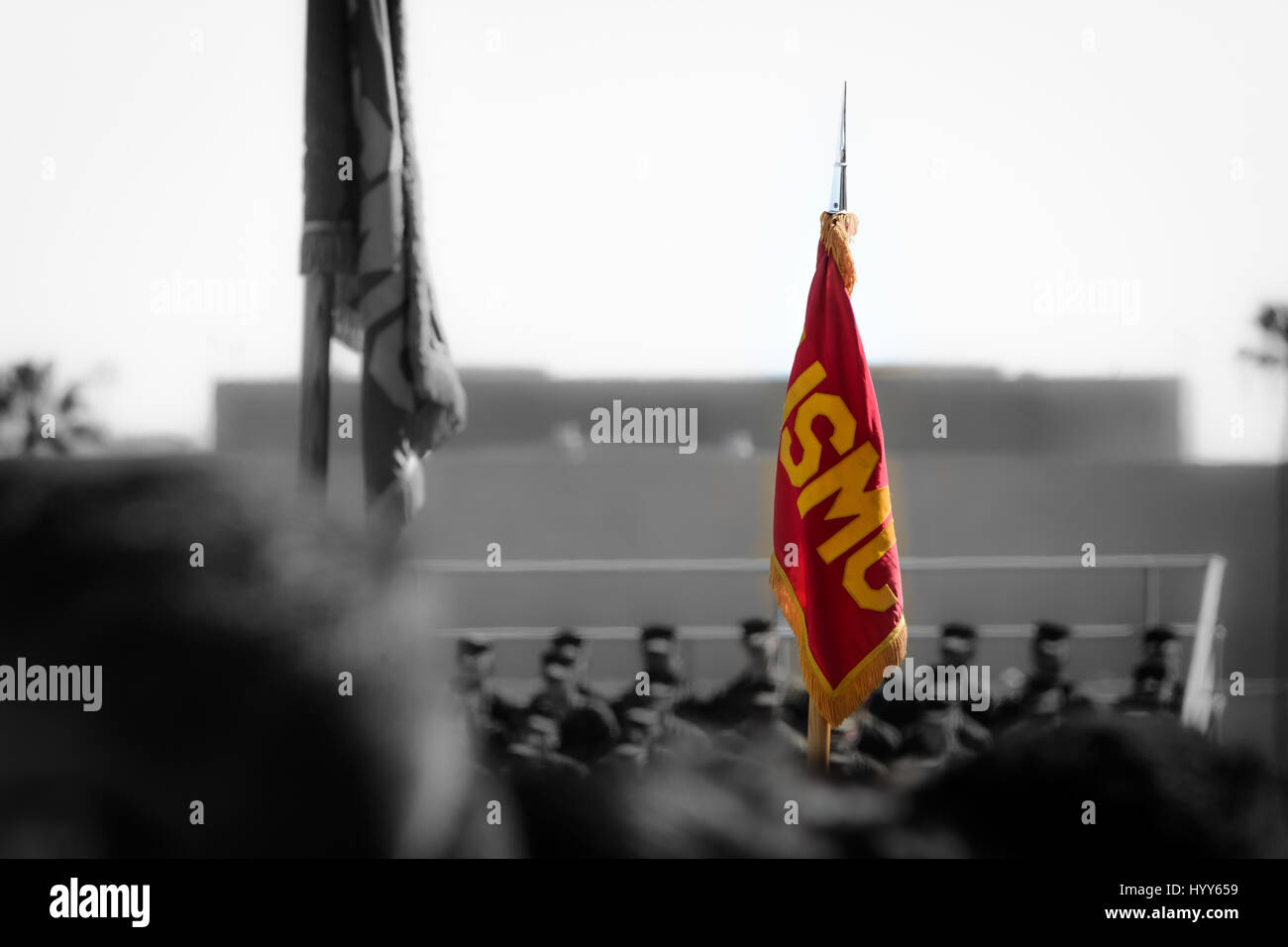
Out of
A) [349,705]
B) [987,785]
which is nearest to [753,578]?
[987,785]

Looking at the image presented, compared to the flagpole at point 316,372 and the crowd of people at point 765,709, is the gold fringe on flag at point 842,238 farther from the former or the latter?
the crowd of people at point 765,709

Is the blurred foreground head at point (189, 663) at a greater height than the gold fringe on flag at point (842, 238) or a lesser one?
lesser

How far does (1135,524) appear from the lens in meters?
7.61

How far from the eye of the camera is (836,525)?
10.0 ft

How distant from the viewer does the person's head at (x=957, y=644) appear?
5008mm

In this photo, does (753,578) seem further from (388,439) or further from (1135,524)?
(388,439)

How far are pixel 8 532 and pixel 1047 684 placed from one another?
4838 mm

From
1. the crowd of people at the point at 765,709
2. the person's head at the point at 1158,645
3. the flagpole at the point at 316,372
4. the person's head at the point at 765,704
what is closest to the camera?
the flagpole at the point at 316,372

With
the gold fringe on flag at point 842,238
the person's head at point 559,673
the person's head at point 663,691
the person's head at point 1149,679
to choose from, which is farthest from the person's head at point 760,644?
the gold fringe on flag at point 842,238

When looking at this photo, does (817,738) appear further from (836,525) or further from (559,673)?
(559,673)

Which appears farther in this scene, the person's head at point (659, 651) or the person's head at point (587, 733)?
the person's head at point (659, 651)

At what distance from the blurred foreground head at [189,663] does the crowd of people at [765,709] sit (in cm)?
348

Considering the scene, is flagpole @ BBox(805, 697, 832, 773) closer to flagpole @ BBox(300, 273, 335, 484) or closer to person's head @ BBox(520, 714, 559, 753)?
person's head @ BBox(520, 714, 559, 753)

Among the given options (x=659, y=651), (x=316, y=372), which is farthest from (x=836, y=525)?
(x=659, y=651)
